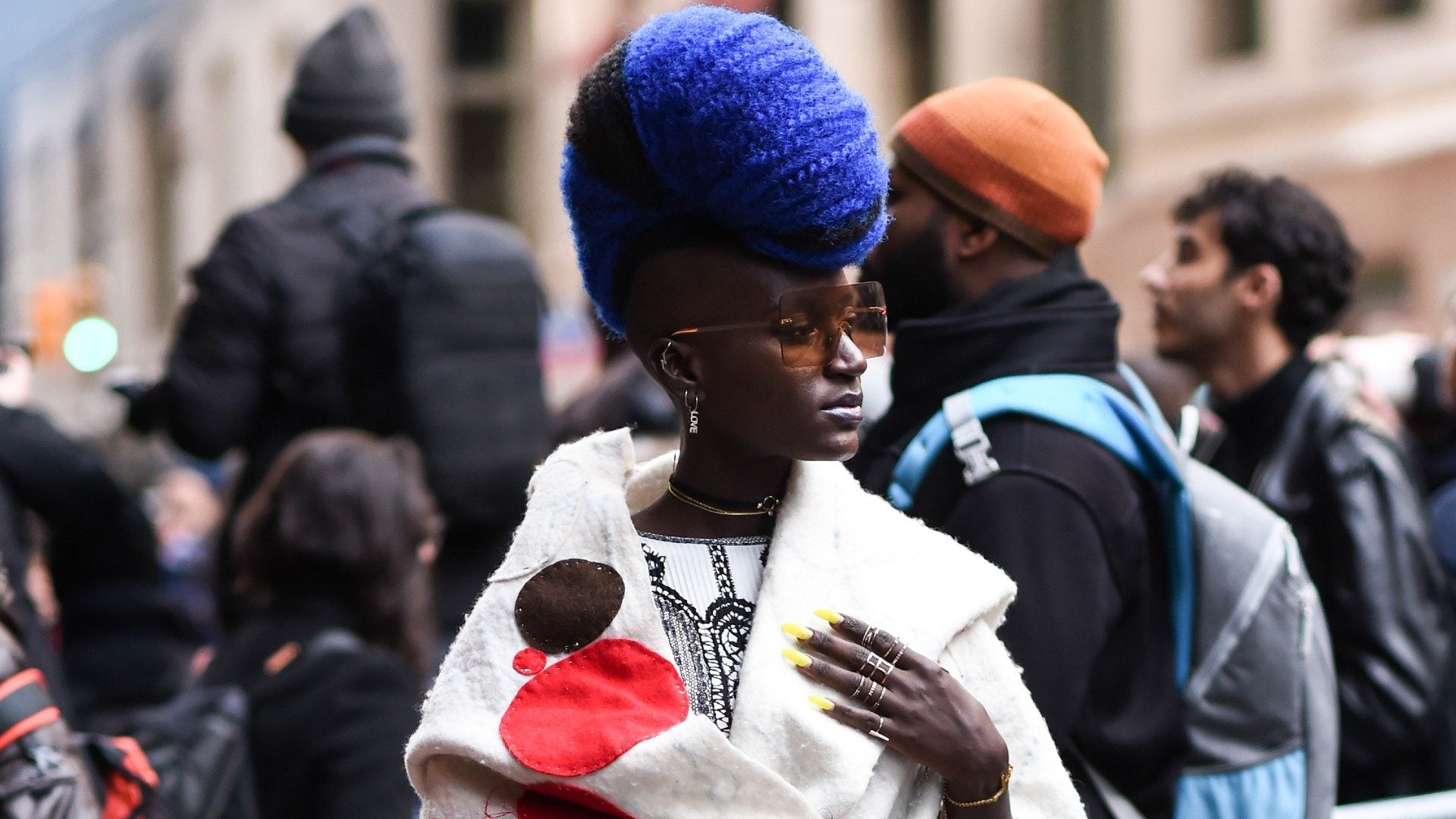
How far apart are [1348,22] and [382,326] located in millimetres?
12517

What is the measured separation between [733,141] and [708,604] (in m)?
0.60

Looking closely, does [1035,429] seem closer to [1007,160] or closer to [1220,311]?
[1007,160]

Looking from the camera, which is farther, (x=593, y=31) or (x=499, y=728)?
(x=593, y=31)

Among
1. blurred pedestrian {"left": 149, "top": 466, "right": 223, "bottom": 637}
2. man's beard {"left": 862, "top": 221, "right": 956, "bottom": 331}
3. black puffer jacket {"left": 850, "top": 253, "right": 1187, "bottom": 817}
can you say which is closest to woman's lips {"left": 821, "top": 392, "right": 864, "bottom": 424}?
black puffer jacket {"left": 850, "top": 253, "right": 1187, "bottom": 817}

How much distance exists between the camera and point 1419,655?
423cm

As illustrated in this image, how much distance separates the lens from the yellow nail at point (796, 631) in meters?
2.29

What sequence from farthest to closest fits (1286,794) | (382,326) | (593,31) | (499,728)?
(593,31) < (382,326) < (1286,794) < (499,728)

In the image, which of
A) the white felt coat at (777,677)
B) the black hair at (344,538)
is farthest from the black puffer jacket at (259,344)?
the white felt coat at (777,677)

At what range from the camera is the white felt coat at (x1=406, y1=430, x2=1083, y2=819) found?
2.21 meters

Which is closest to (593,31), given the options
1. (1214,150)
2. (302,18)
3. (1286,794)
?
(302,18)

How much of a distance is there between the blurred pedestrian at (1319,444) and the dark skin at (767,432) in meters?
2.22

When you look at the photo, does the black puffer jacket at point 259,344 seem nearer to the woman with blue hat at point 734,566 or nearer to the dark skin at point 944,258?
the dark skin at point 944,258

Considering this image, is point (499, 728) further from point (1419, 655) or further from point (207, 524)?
point (207, 524)

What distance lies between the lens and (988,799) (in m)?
2.30
